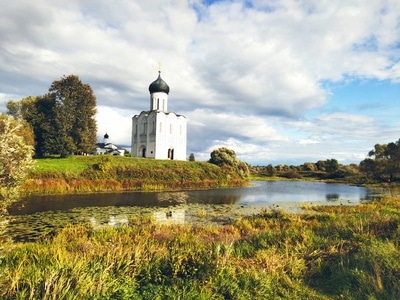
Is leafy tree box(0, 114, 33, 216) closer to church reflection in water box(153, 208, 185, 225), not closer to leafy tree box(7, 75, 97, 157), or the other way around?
church reflection in water box(153, 208, 185, 225)

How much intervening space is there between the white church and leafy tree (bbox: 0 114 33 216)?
49.0m

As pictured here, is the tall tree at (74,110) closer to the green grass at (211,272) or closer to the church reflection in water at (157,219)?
the church reflection in water at (157,219)

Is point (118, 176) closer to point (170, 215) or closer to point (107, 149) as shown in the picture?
point (170, 215)

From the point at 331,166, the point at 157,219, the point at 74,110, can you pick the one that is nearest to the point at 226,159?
the point at 74,110

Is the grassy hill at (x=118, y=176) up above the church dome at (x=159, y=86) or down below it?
below

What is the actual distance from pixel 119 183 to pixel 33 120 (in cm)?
1773

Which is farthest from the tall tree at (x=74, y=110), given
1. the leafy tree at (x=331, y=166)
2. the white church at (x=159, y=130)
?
the leafy tree at (x=331, y=166)

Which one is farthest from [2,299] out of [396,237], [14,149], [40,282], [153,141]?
[153,141]

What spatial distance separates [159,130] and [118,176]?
68.2 ft

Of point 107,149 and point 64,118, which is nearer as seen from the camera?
point 64,118

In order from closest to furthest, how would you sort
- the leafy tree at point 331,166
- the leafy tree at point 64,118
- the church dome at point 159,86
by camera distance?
1. the leafy tree at point 64,118
2. the church dome at point 159,86
3. the leafy tree at point 331,166

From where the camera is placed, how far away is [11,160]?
24.6 ft

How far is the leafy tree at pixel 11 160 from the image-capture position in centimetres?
708

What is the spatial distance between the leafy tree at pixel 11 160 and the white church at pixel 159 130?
49.0 m
